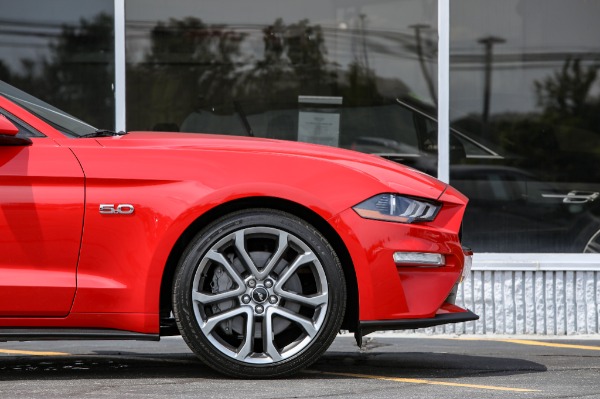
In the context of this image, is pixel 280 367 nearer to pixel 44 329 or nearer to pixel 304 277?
pixel 304 277

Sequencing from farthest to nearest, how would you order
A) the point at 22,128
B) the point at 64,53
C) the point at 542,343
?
the point at 64,53
the point at 542,343
the point at 22,128

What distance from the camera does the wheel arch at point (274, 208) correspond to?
5496 mm

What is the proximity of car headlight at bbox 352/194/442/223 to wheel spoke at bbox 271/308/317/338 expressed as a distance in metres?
0.52

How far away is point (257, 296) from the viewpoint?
18.0 feet

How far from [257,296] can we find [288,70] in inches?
146

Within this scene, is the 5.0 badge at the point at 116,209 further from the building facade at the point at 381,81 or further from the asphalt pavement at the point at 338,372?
the building facade at the point at 381,81

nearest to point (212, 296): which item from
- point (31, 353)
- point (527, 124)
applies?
point (31, 353)

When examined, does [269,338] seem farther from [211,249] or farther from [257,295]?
[211,249]

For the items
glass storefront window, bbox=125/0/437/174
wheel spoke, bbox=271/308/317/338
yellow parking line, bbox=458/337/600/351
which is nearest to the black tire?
wheel spoke, bbox=271/308/317/338

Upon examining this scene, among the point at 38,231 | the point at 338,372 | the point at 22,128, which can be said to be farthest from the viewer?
the point at 338,372

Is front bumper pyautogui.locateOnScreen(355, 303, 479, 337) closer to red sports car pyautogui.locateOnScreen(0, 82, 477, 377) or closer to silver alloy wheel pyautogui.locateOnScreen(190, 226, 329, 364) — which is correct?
red sports car pyautogui.locateOnScreen(0, 82, 477, 377)

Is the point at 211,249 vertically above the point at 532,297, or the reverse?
the point at 211,249

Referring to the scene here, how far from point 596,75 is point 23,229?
4.94 metres

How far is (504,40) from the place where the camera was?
29.1 feet
